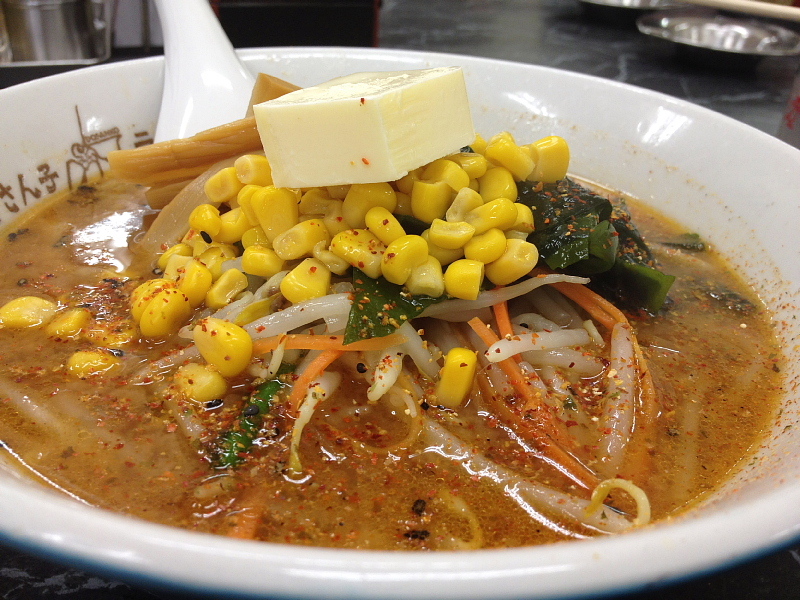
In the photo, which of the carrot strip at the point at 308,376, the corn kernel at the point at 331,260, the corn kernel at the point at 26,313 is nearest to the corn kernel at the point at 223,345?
the carrot strip at the point at 308,376

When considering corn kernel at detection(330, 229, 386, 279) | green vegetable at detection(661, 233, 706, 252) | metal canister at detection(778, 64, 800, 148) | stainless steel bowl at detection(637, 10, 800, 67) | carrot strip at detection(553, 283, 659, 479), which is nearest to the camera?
carrot strip at detection(553, 283, 659, 479)

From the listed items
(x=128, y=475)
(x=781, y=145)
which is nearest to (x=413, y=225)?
(x=128, y=475)

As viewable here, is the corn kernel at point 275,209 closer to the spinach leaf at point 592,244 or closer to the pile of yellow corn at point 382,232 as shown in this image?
the pile of yellow corn at point 382,232

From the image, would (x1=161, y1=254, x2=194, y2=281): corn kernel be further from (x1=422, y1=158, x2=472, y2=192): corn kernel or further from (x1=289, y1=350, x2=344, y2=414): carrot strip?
(x1=422, y1=158, x2=472, y2=192): corn kernel

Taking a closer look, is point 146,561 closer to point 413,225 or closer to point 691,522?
point 691,522

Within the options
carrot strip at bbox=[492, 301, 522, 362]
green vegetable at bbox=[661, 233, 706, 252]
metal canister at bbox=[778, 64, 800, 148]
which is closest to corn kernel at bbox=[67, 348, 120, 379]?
carrot strip at bbox=[492, 301, 522, 362]

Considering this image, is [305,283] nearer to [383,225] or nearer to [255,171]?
[383,225]

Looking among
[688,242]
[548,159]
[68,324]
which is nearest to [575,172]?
[688,242]
